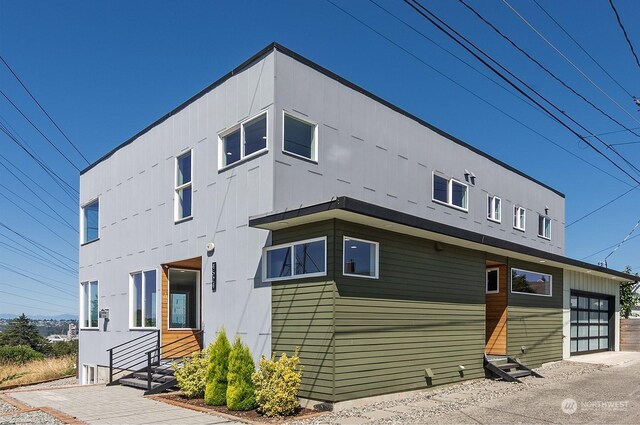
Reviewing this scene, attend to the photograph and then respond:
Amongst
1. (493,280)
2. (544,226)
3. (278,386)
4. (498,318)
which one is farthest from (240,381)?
(544,226)

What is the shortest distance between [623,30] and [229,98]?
25.5 ft

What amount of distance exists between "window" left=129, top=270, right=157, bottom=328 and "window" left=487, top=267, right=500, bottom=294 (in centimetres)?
917

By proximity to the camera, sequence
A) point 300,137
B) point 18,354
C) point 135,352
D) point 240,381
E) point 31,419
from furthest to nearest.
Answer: point 18,354 < point 135,352 < point 300,137 < point 240,381 < point 31,419

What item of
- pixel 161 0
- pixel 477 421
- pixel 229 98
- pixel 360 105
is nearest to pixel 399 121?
pixel 360 105

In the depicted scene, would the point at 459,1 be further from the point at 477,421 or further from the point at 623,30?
the point at 477,421

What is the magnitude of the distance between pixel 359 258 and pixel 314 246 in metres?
0.88

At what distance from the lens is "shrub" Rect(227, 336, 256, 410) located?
9539mm

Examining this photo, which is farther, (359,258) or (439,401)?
(439,401)

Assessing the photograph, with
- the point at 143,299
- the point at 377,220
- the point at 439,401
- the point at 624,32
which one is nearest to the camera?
the point at 624,32

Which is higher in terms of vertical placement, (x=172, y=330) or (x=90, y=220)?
(x=90, y=220)

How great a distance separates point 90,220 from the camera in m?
18.6

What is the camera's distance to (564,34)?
31.3 ft

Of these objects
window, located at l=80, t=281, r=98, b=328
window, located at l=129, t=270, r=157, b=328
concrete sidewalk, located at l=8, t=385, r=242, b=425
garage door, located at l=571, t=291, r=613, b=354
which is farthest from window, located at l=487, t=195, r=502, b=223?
window, located at l=80, t=281, r=98, b=328

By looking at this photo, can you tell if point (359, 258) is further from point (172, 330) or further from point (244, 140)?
point (172, 330)
